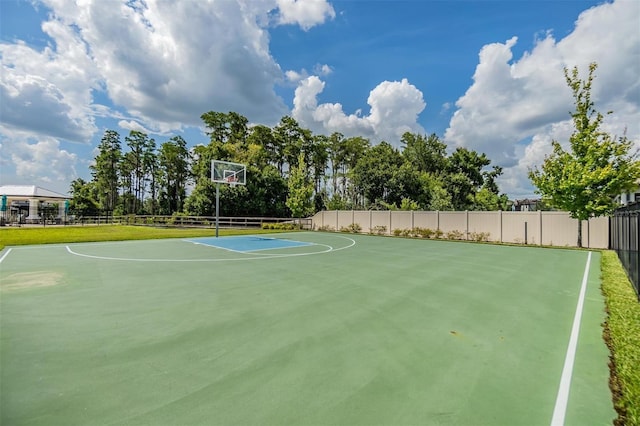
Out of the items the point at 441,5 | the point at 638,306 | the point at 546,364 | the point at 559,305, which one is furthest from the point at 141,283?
the point at 441,5

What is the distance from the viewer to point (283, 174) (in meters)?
35.1

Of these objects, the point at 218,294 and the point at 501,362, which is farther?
the point at 218,294

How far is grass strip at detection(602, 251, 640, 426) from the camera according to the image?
6.57ft

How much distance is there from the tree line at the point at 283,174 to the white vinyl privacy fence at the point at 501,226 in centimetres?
509

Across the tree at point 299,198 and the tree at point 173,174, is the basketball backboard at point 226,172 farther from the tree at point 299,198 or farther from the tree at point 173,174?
the tree at point 173,174

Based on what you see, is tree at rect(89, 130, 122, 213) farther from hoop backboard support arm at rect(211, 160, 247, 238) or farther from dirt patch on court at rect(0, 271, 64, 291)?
dirt patch on court at rect(0, 271, 64, 291)

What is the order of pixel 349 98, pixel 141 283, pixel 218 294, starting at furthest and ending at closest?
pixel 349 98 < pixel 141 283 < pixel 218 294

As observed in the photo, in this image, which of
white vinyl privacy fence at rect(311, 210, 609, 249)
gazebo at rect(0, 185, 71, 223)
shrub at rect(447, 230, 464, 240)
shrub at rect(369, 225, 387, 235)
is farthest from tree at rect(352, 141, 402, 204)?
gazebo at rect(0, 185, 71, 223)

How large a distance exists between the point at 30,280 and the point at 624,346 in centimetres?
885

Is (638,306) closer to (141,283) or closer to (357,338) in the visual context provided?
(357,338)

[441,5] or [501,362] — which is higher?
[441,5]

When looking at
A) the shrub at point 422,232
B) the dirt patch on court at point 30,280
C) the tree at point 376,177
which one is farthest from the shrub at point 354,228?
the dirt patch on court at point 30,280

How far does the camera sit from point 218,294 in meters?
4.68

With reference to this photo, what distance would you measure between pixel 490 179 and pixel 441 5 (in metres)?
24.5
